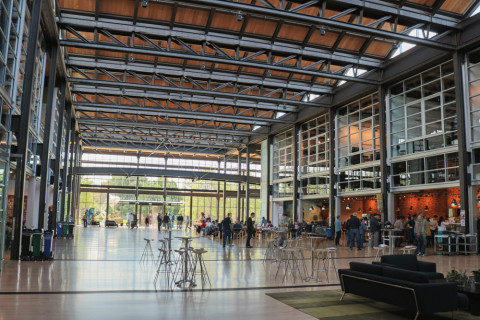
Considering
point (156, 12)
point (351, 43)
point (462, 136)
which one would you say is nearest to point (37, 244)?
point (156, 12)

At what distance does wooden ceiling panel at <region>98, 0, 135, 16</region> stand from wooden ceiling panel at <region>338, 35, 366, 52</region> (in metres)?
8.86

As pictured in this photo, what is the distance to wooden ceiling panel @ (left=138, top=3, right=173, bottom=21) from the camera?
15.2 meters

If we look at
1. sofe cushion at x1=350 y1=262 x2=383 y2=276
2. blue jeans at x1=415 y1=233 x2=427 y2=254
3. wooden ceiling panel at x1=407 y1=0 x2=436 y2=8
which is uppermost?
wooden ceiling panel at x1=407 y1=0 x2=436 y2=8

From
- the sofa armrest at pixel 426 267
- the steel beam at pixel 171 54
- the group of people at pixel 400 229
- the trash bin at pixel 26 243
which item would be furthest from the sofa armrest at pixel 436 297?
the steel beam at pixel 171 54

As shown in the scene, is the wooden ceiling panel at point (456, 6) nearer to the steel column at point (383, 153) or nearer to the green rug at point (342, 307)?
the steel column at point (383, 153)

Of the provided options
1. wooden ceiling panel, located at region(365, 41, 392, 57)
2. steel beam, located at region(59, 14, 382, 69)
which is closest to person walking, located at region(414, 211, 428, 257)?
steel beam, located at region(59, 14, 382, 69)

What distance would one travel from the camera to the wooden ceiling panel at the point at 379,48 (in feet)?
60.9

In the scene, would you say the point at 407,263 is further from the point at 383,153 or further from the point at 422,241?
the point at 383,153

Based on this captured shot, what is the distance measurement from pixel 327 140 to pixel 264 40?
976cm

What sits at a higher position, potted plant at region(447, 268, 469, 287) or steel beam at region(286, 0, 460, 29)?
steel beam at region(286, 0, 460, 29)

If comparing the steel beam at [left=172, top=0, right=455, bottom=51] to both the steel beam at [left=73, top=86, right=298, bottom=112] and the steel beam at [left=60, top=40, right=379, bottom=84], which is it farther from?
the steel beam at [left=73, top=86, right=298, bottom=112]

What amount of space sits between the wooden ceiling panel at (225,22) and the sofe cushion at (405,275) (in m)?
12.3

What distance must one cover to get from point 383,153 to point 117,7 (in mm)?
13259

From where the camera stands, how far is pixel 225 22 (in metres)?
16.2
